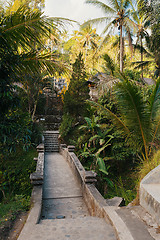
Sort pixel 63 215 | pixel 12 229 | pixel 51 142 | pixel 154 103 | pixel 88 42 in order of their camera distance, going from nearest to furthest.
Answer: pixel 12 229
pixel 63 215
pixel 154 103
pixel 51 142
pixel 88 42

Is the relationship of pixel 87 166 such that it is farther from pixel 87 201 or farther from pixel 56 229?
pixel 56 229

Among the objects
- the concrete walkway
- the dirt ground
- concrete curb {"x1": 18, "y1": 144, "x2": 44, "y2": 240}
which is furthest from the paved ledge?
the dirt ground

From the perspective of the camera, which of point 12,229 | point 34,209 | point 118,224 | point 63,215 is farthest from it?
point 63,215

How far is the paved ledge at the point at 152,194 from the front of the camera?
2727 mm

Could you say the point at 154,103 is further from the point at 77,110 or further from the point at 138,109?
the point at 77,110

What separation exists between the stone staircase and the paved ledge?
403 inches

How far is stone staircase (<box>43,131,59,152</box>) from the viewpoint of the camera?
13125 millimetres

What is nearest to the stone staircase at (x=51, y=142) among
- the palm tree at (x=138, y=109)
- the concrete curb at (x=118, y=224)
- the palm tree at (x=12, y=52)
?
the palm tree at (x=138, y=109)

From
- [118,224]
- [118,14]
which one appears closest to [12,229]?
[118,224]

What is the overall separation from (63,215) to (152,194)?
3.12 metres

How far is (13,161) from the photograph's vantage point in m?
10.2

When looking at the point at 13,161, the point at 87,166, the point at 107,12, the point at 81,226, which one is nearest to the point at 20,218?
the point at 81,226

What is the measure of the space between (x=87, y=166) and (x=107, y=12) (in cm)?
1202

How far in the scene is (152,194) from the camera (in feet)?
9.47
